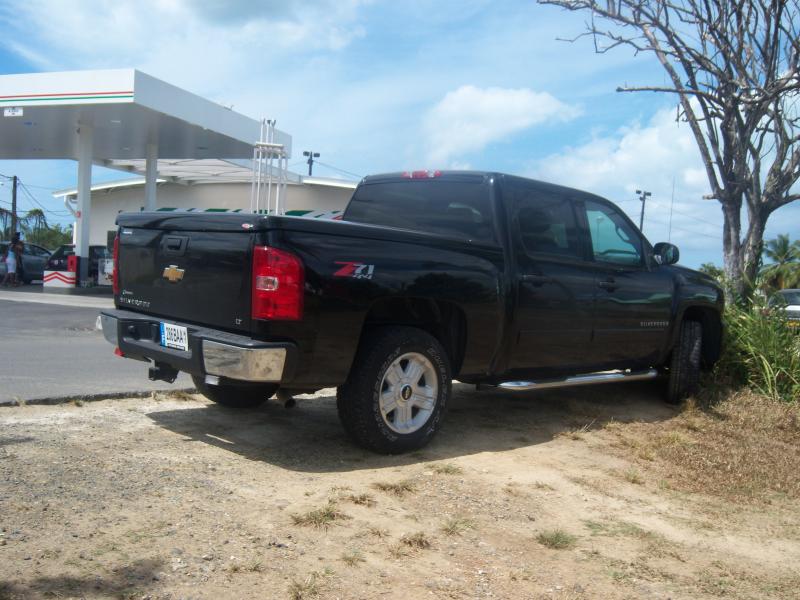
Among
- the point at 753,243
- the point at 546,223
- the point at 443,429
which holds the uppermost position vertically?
the point at 753,243

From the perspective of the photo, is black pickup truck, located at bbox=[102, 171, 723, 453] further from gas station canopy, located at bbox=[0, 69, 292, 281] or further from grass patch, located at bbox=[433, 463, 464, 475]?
gas station canopy, located at bbox=[0, 69, 292, 281]

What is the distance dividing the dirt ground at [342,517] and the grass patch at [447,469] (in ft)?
0.06

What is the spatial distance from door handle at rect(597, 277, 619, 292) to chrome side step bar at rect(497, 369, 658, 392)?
75 centimetres

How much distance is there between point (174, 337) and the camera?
508 cm

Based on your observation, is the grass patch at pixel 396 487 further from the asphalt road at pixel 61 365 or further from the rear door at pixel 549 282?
the asphalt road at pixel 61 365

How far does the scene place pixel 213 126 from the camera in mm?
21609

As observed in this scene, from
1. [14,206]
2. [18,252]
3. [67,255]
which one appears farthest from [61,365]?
[14,206]

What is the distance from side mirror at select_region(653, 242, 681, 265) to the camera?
7446 mm

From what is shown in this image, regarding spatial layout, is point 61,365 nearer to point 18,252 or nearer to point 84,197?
point 84,197

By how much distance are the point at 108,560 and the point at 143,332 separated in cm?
222

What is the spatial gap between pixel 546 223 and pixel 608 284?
849 mm

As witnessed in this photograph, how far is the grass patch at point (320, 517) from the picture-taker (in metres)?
3.94

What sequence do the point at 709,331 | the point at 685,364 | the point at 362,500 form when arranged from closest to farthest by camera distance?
the point at 362,500 < the point at 685,364 < the point at 709,331

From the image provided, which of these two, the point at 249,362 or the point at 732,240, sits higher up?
the point at 732,240
